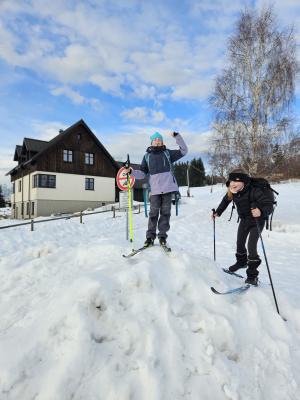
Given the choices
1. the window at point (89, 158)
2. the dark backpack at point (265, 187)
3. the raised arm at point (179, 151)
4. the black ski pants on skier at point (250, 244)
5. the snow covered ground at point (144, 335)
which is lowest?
the snow covered ground at point (144, 335)

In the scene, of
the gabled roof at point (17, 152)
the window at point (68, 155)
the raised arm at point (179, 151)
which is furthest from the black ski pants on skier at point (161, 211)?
the gabled roof at point (17, 152)

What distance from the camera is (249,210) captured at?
4.95m

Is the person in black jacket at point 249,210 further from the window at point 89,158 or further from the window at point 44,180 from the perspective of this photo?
the window at point 89,158

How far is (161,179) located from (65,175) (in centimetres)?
2819

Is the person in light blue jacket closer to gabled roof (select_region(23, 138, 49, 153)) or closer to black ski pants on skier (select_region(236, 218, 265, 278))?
black ski pants on skier (select_region(236, 218, 265, 278))

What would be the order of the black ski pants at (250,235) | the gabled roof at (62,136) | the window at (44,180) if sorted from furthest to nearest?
the window at (44,180), the gabled roof at (62,136), the black ski pants at (250,235)

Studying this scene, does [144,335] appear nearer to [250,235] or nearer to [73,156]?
[250,235]

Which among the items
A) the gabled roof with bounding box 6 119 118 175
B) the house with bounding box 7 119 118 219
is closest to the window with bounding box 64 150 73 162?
the house with bounding box 7 119 118 219

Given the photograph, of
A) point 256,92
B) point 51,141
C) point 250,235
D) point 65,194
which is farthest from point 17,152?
point 250,235

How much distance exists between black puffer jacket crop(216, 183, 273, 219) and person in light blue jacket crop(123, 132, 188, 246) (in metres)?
1.24

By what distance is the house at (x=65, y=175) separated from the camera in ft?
99.0

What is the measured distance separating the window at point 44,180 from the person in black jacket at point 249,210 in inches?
1105

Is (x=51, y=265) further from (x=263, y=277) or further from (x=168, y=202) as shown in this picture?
(x=263, y=277)

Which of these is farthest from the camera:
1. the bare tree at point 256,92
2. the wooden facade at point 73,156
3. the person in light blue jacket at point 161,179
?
the wooden facade at point 73,156
